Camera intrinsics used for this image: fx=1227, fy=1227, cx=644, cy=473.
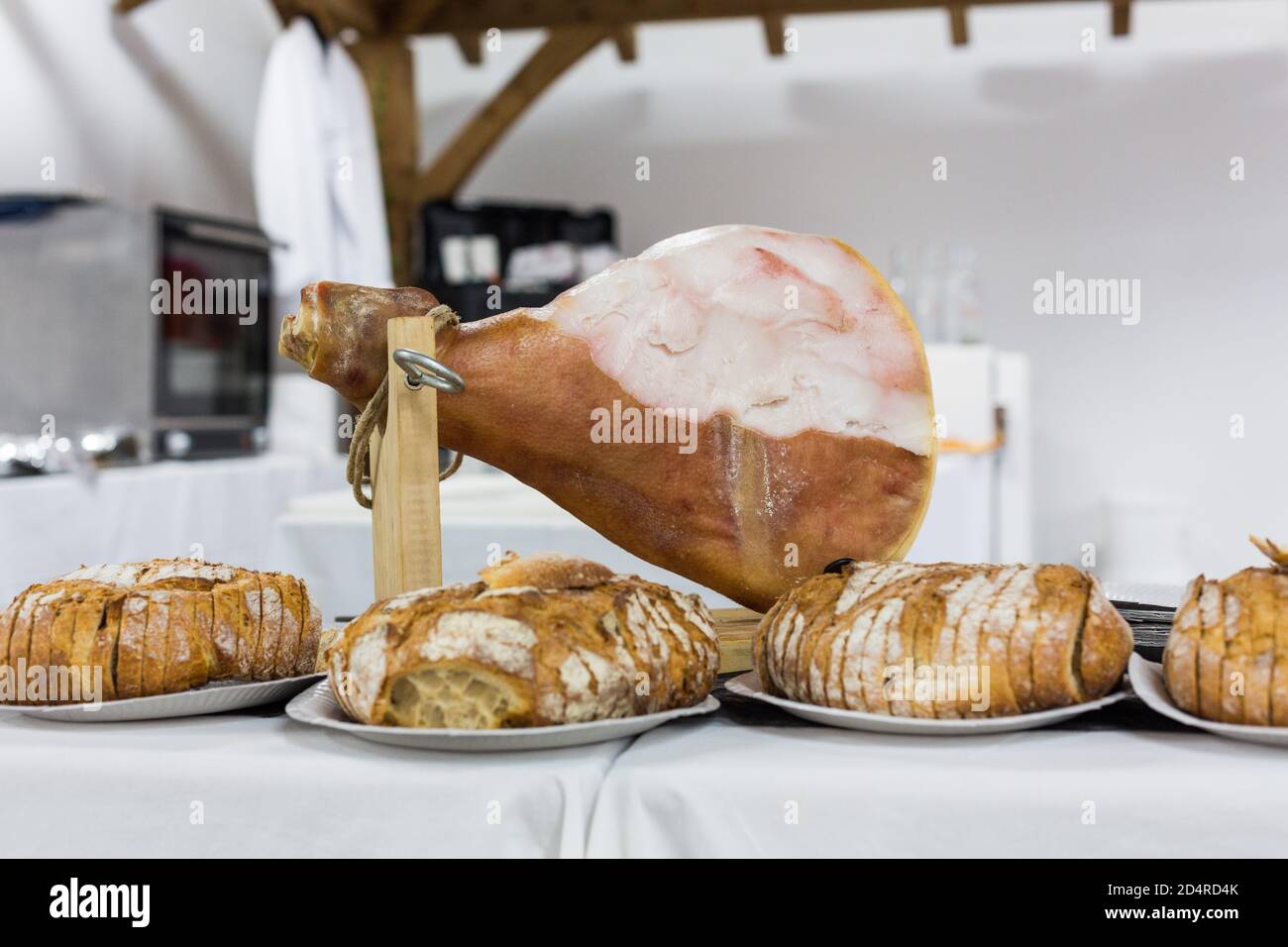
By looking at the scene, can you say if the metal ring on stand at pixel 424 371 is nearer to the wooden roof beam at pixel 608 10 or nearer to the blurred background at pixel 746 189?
the blurred background at pixel 746 189

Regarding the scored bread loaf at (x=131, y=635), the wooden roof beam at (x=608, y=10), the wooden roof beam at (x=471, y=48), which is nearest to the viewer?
the scored bread loaf at (x=131, y=635)

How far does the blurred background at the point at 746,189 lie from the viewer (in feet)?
12.6

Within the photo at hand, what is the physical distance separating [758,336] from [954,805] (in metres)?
0.40

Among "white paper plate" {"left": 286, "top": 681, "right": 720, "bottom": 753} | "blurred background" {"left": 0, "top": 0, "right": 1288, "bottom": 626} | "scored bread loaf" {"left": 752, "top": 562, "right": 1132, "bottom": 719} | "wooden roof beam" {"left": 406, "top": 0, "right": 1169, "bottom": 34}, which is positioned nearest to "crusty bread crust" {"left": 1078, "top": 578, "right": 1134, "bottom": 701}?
"scored bread loaf" {"left": 752, "top": 562, "right": 1132, "bottom": 719}

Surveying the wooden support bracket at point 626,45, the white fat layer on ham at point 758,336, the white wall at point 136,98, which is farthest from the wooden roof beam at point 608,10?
the white fat layer on ham at point 758,336

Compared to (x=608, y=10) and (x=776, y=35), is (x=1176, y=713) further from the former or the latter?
(x=776, y=35)

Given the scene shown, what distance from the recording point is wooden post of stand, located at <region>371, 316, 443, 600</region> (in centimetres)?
84

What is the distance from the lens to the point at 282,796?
0.65 metres

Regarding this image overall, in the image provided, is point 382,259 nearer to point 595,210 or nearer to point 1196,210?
point 595,210

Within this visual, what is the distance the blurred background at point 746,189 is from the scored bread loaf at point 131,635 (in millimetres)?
2803

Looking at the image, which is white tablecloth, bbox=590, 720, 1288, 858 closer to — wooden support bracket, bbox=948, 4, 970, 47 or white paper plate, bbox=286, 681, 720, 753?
white paper plate, bbox=286, 681, 720, 753

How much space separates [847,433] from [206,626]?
0.46 meters

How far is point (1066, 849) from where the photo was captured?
60 cm

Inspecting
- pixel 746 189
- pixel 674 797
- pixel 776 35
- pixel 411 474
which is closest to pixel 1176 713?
pixel 674 797
